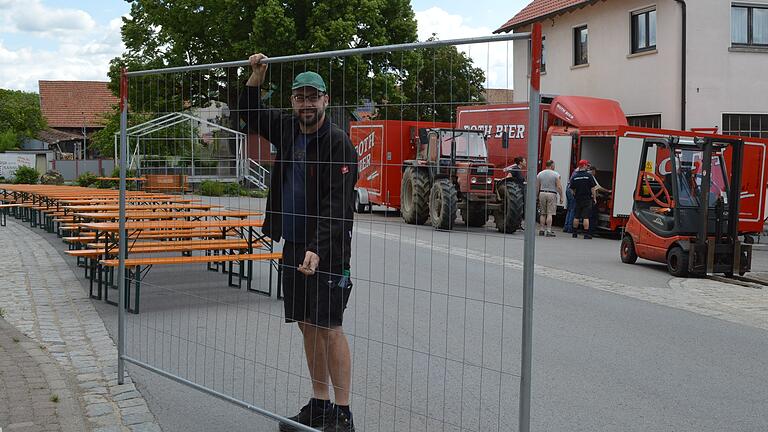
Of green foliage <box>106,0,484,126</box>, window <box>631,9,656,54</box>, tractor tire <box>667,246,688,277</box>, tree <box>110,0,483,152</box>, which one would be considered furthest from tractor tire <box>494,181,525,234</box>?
tree <box>110,0,483,152</box>

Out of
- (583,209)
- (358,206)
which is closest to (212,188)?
(358,206)

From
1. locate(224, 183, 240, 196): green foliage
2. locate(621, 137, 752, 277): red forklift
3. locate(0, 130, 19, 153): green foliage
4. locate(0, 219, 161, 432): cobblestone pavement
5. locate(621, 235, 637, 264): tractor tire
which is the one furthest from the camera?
locate(0, 130, 19, 153): green foliage

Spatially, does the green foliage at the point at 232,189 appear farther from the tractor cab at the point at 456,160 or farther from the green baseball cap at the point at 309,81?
the tractor cab at the point at 456,160

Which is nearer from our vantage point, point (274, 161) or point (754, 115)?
point (274, 161)

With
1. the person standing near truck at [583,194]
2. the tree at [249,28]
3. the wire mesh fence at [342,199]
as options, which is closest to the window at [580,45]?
the person standing near truck at [583,194]

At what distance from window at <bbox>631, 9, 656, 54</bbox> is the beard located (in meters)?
23.5

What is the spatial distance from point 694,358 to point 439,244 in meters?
3.49

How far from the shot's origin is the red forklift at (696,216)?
1338 cm

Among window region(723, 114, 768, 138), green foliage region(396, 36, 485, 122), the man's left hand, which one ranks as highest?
window region(723, 114, 768, 138)

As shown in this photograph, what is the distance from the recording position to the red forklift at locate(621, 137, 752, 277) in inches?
527

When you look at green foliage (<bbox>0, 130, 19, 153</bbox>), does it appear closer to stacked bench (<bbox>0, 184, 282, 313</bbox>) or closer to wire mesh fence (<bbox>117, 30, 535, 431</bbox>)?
stacked bench (<bbox>0, 184, 282, 313</bbox>)

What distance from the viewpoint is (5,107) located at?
78000mm

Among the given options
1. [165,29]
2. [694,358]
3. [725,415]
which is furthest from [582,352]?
[165,29]

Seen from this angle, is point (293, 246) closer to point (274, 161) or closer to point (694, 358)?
point (274, 161)
